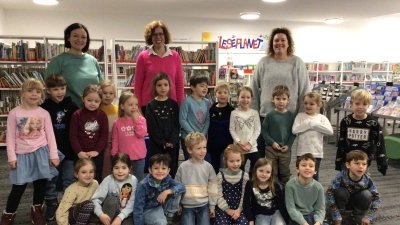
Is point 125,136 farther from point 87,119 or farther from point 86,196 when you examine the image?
point 86,196

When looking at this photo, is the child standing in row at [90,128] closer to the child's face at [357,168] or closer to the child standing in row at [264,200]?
the child standing in row at [264,200]

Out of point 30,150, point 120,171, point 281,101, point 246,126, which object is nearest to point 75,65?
point 30,150

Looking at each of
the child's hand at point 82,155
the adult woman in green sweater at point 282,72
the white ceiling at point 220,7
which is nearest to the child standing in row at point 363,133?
the adult woman in green sweater at point 282,72

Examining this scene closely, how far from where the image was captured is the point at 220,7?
748cm

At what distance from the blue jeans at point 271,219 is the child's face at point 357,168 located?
68 centimetres

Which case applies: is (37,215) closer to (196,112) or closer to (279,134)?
(196,112)

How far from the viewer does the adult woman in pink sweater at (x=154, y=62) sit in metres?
2.95

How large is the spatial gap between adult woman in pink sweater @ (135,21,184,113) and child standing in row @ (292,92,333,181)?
45.0 inches

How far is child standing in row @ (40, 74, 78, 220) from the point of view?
2.55m

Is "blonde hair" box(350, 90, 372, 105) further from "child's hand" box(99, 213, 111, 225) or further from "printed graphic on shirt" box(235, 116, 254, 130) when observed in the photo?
"child's hand" box(99, 213, 111, 225)

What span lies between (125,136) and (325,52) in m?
9.73

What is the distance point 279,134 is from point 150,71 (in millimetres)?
1310

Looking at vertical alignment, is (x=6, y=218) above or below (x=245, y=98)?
below

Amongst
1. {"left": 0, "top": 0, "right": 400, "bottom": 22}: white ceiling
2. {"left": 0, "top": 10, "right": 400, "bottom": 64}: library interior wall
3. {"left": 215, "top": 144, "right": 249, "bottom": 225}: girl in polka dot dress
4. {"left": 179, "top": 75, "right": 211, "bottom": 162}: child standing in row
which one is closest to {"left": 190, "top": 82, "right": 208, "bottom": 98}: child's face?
{"left": 179, "top": 75, "right": 211, "bottom": 162}: child standing in row
